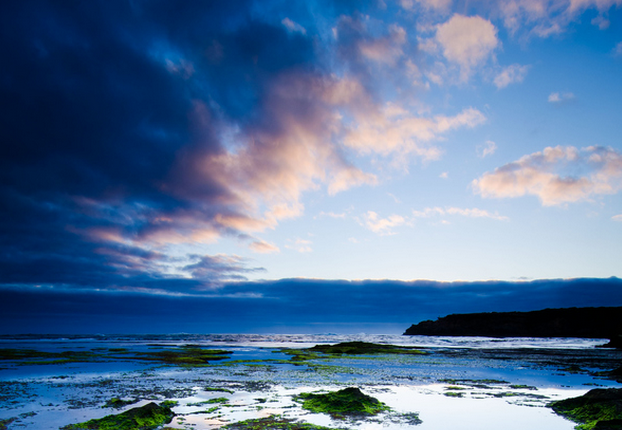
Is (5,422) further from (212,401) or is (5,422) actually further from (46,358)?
(46,358)

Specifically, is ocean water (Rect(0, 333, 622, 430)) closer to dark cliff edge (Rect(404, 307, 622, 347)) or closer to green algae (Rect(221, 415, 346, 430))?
green algae (Rect(221, 415, 346, 430))

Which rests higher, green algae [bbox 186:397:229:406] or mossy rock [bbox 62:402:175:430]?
mossy rock [bbox 62:402:175:430]

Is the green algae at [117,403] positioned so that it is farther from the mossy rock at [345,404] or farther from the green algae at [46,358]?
the green algae at [46,358]

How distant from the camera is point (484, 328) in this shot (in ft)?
469

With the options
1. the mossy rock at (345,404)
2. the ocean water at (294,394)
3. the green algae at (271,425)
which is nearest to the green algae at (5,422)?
the ocean water at (294,394)

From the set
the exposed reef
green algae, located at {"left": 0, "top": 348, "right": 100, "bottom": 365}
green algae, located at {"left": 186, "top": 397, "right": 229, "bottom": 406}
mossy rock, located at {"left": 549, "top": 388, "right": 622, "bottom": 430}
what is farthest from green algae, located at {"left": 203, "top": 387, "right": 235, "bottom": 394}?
the exposed reef

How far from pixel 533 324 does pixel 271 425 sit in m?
152

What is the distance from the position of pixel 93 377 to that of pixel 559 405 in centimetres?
2512

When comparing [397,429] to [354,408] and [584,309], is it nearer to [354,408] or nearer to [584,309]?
[354,408]

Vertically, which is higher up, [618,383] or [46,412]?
[46,412]

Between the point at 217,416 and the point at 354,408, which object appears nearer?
the point at 217,416

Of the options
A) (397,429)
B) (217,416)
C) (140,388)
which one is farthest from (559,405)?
(140,388)

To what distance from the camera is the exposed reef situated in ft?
385

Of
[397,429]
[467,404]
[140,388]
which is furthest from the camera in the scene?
[140,388]
